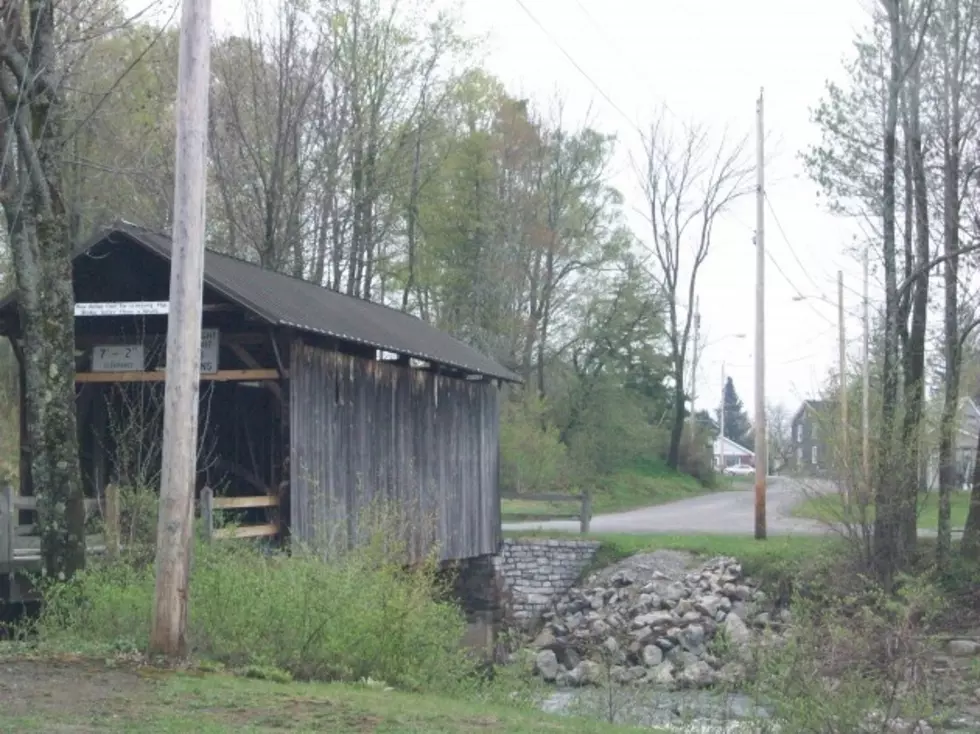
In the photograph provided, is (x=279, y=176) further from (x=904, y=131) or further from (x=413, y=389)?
(x=904, y=131)

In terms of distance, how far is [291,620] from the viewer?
36.6ft

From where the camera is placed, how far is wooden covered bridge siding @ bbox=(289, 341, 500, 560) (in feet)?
58.8

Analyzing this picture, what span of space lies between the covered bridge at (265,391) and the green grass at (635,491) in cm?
1342

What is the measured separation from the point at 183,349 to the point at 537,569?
1914 centimetres

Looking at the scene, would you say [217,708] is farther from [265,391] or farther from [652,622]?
[652,622]

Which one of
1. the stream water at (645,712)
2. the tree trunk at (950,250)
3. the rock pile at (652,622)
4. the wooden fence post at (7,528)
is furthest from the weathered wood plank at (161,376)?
the tree trunk at (950,250)

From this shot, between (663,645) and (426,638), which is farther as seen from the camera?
(663,645)

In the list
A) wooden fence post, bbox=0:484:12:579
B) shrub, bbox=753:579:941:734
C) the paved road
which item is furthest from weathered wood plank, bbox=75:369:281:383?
the paved road

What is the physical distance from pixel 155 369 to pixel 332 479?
292 cm

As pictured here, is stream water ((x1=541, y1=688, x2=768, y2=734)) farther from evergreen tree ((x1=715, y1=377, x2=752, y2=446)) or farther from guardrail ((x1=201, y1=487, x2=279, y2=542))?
evergreen tree ((x1=715, y1=377, x2=752, y2=446))

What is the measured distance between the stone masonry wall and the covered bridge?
18.8 ft

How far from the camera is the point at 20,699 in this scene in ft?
28.5

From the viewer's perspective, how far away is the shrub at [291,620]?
10984 mm

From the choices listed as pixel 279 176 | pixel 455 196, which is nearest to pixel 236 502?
pixel 279 176
